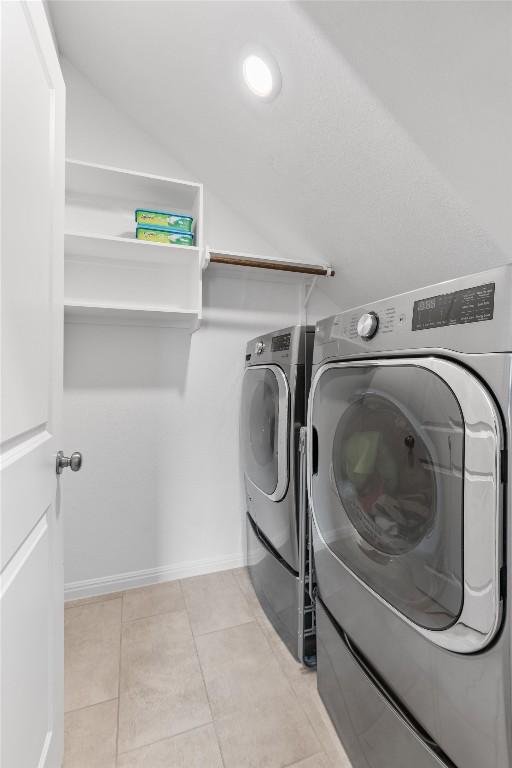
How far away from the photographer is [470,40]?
88cm

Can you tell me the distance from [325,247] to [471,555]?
1.64 metres

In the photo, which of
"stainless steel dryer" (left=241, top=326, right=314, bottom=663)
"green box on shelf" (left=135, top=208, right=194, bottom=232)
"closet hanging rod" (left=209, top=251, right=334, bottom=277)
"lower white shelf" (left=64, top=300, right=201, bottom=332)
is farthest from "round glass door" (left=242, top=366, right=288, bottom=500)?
Answer: "green box on shelf" (left=135, top=208, right=194, bottom=232)

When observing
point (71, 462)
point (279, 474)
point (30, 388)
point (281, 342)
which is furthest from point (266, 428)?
point (30, 388)

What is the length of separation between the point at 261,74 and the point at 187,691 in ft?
7.63

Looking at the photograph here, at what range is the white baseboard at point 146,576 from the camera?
1950 mm

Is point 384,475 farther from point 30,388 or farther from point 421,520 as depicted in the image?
point 30,388

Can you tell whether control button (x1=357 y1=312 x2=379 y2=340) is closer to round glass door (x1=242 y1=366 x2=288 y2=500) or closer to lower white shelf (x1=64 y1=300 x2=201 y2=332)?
round glass door (x1=242 y1=366 x2=288 y2=500)

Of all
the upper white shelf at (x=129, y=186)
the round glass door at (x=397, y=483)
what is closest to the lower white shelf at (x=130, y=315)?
the upper white shelf at (x=129, y=186)

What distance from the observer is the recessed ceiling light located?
121 centimetres

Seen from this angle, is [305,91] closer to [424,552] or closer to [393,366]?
[393,366]

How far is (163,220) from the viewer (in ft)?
5.89

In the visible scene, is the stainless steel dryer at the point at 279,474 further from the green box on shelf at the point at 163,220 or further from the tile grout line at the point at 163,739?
the green box on shelf at the point at 163,220

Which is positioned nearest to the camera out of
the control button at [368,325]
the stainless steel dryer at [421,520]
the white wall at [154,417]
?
the stainless steel dryer at [421,520]

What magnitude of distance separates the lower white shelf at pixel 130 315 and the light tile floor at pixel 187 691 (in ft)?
5.01
